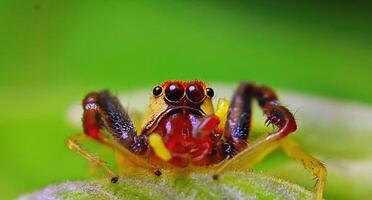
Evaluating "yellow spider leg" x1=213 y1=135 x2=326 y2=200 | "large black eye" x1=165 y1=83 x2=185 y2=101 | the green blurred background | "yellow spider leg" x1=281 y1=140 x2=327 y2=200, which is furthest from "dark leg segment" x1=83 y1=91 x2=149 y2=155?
the green blurred background

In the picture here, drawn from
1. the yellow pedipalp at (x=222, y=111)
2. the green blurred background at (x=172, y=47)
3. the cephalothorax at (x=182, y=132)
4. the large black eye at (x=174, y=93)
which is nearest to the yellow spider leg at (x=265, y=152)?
the cephalothorax at (x=182, y=132)

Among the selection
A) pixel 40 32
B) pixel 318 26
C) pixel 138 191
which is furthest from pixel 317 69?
pixel 138 191

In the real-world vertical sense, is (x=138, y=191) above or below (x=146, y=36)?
below

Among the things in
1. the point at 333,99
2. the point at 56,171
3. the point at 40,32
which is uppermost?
the point at 40,32

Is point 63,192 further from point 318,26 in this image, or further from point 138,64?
point 318,26

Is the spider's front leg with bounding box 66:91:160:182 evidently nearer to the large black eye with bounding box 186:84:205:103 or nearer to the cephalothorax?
the cephalothorax

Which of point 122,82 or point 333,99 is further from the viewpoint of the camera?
point 122,82

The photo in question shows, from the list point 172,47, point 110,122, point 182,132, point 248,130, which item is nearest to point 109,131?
point 110,122
